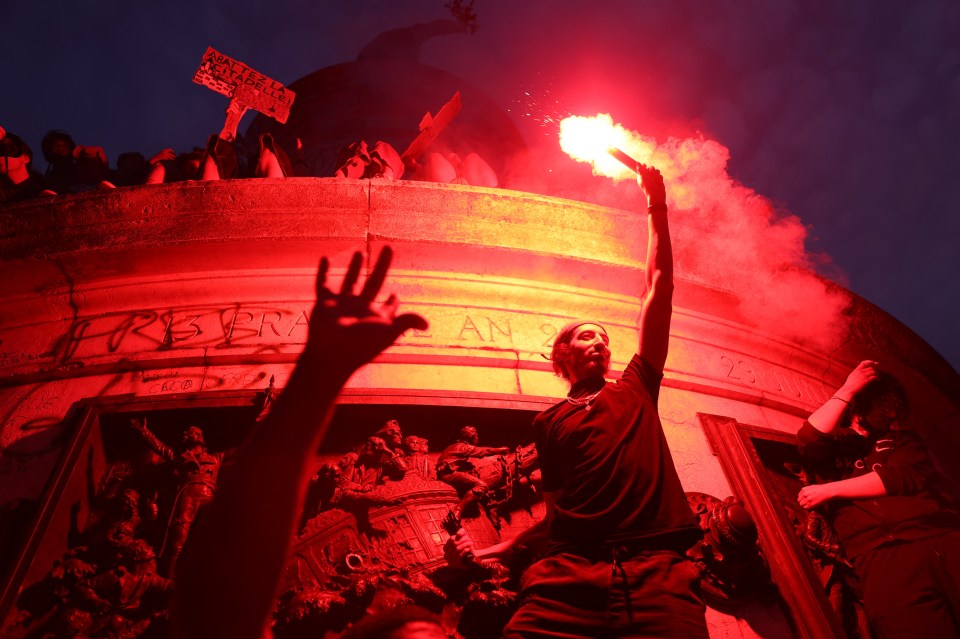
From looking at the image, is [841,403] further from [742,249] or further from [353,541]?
[353,541]

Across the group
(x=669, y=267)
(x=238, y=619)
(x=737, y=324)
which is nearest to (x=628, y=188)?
(x=737, y=324)

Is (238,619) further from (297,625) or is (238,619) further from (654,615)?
(297,625)

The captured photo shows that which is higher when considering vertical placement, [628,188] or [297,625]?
[628,188]

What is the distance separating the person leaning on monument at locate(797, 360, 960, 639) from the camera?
12.1 ft

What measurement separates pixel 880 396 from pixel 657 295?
112 inches

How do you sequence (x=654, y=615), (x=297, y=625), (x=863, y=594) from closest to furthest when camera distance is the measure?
(x=654, y=615) < (x=297, y=625) < (x=863, y=594)

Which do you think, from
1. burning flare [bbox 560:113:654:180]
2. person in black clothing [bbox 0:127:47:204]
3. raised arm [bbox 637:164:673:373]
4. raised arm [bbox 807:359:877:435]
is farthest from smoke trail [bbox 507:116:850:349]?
person in black clothing [bbox 0:127:47:204]

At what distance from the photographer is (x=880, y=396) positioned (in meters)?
4.82

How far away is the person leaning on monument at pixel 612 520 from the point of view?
2.37 m

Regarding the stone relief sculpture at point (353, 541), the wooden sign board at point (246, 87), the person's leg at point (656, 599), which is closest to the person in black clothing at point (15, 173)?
the wooden sign board at point (246, 87)

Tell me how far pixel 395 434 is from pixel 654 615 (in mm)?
2184

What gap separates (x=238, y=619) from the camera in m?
1.44

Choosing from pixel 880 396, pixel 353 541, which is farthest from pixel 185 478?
pixel 880 396

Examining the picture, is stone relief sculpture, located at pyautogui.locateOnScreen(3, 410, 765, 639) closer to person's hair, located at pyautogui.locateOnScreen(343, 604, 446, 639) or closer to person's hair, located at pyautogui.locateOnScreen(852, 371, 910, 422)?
person's hair, located at pyautogui.locateOnScreen(343, 604, 446, 639)
